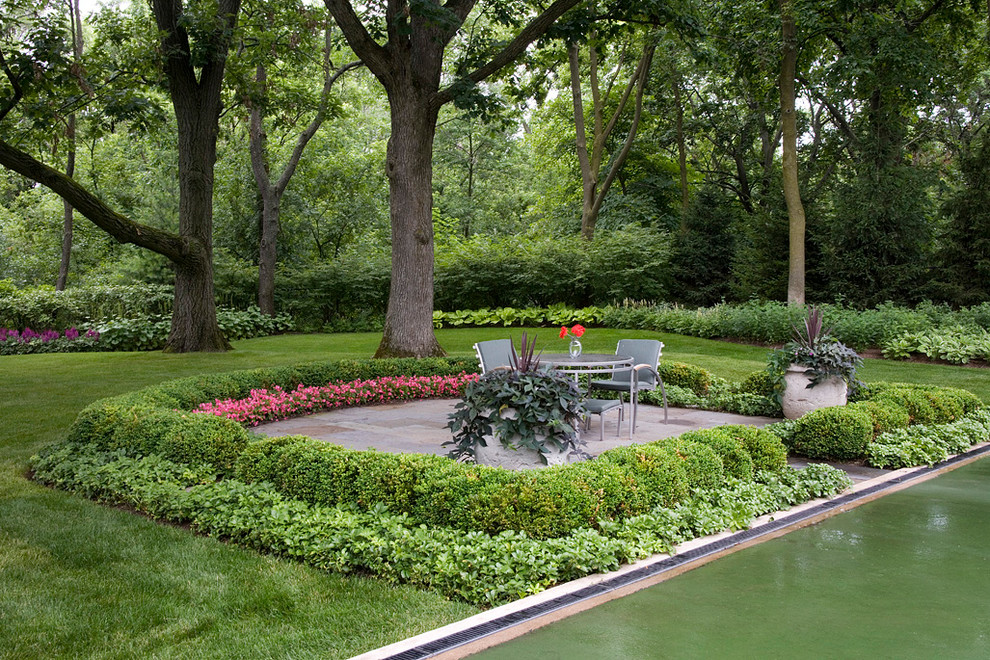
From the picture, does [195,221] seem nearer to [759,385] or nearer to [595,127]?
[759,385]

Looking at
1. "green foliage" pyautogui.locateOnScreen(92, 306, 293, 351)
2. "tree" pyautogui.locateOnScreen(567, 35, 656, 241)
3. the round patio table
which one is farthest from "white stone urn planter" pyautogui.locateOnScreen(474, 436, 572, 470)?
"tree" pyautogui.locateOnScreen(567, 35, 656, 241)

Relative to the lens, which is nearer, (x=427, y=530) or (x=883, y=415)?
(x=427, y=530)

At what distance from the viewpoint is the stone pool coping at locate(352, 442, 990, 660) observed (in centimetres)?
311

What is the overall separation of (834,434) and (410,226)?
7502mm

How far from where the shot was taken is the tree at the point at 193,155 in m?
13.1

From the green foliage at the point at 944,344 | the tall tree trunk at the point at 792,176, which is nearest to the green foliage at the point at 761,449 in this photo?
the green foliage at the point at 944,344

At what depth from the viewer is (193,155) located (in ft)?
45.9

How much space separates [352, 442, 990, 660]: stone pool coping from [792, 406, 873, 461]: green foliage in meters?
0.74

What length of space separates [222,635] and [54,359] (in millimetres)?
13593

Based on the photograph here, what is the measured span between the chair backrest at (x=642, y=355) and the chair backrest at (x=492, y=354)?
4.13 ft

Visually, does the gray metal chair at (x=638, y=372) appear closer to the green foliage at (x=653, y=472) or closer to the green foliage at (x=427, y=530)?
the green foliage at (x=427, y=530)

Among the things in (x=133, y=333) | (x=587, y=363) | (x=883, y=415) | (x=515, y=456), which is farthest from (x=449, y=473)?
(x=133, y=333)

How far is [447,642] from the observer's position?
10.3ft

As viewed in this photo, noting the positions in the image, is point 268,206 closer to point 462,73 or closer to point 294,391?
point 462,73
